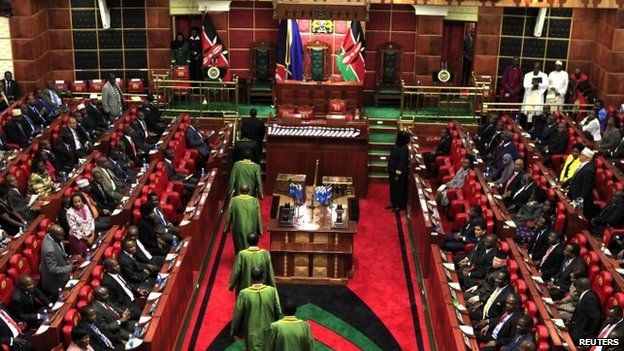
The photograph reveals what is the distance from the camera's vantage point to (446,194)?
13250mm

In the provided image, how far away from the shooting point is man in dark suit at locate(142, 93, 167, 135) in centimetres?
1620

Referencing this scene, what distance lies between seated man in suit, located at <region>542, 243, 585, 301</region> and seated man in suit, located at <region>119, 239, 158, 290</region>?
4926 millimetres

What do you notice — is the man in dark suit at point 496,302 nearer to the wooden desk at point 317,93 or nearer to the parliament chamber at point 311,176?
the parliament chamber at point 311,176

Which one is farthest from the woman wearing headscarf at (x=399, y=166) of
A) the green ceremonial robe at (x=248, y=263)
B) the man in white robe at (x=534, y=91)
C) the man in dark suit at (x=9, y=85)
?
the man in dark suit at (x=9, y=85)

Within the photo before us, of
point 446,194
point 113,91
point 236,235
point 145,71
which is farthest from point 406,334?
point 145,71

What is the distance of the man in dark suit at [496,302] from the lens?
365 inches

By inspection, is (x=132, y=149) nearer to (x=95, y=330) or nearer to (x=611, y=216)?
(x=95, y=330)

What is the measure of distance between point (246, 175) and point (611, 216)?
539 centimetres

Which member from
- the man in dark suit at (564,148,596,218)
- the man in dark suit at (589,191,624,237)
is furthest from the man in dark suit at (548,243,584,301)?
the man in dark suit at (564,148,596,218)

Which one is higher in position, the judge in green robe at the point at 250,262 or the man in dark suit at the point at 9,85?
the man in dark suit at the point at 9,85

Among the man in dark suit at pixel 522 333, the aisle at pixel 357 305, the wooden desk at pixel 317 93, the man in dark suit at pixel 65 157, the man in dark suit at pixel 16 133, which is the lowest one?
the aisle at pixel 357 305

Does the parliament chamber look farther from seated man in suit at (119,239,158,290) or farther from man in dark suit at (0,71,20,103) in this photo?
man in dark suit at (0,71,20,103)

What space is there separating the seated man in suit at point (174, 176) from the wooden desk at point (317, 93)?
364 centimetres

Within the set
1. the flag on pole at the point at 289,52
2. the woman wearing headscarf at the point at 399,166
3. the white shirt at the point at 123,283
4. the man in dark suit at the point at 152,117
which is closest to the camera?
the white shirt at the point at 123,283
